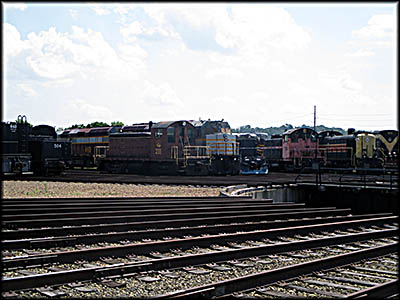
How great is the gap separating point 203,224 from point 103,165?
32132mm

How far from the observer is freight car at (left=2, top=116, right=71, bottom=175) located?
3062 centimetres

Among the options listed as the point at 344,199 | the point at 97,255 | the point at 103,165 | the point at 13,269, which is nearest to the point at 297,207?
the point at 344,199

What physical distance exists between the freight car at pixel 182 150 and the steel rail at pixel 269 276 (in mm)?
27820

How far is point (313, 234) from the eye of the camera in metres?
10.7

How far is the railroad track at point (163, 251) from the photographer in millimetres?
5883

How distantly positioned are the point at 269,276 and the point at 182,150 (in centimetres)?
→ 3065

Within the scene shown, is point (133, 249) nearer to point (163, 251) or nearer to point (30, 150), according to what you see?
point (163, 251)

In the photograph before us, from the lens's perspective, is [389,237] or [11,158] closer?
[389,237]

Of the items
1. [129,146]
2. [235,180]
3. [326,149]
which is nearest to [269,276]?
[235,180]

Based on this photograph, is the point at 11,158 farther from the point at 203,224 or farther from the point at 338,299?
the point at 338,299

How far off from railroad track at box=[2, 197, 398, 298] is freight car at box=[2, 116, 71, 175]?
779 inches

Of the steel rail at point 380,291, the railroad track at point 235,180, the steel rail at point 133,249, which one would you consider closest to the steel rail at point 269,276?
the steel rail at point 380,291

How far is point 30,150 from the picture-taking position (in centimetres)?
3325

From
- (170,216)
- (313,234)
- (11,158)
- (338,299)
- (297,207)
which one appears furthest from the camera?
(11,158)
